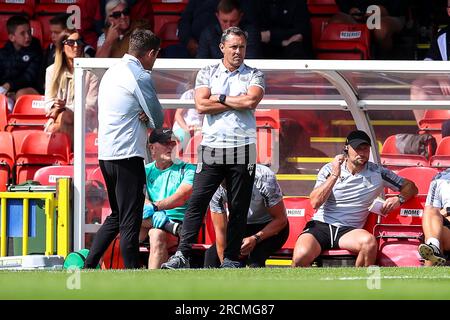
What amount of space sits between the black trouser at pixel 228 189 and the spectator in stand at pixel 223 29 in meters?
4.65

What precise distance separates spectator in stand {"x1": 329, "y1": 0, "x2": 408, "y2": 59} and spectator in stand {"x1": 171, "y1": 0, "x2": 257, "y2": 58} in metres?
1.51

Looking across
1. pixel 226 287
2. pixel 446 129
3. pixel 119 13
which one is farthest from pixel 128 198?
pixel 119 13

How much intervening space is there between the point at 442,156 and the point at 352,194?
6.58 feet

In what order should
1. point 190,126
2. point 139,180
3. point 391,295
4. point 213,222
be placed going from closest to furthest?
point 391,295 → point 139,180 → point 213,222 → point 190,126

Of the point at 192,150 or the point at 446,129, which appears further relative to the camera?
the point at 446,129

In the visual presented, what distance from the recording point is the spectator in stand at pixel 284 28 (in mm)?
13625

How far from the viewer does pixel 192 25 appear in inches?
546

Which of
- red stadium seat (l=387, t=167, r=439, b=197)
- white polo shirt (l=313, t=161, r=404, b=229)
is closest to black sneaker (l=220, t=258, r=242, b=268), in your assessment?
white polo shirt (l=313, t=161, r=404, b=229)

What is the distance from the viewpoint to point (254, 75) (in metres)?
8.48

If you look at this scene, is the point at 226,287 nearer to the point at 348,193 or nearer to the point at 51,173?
the point at 348,193
